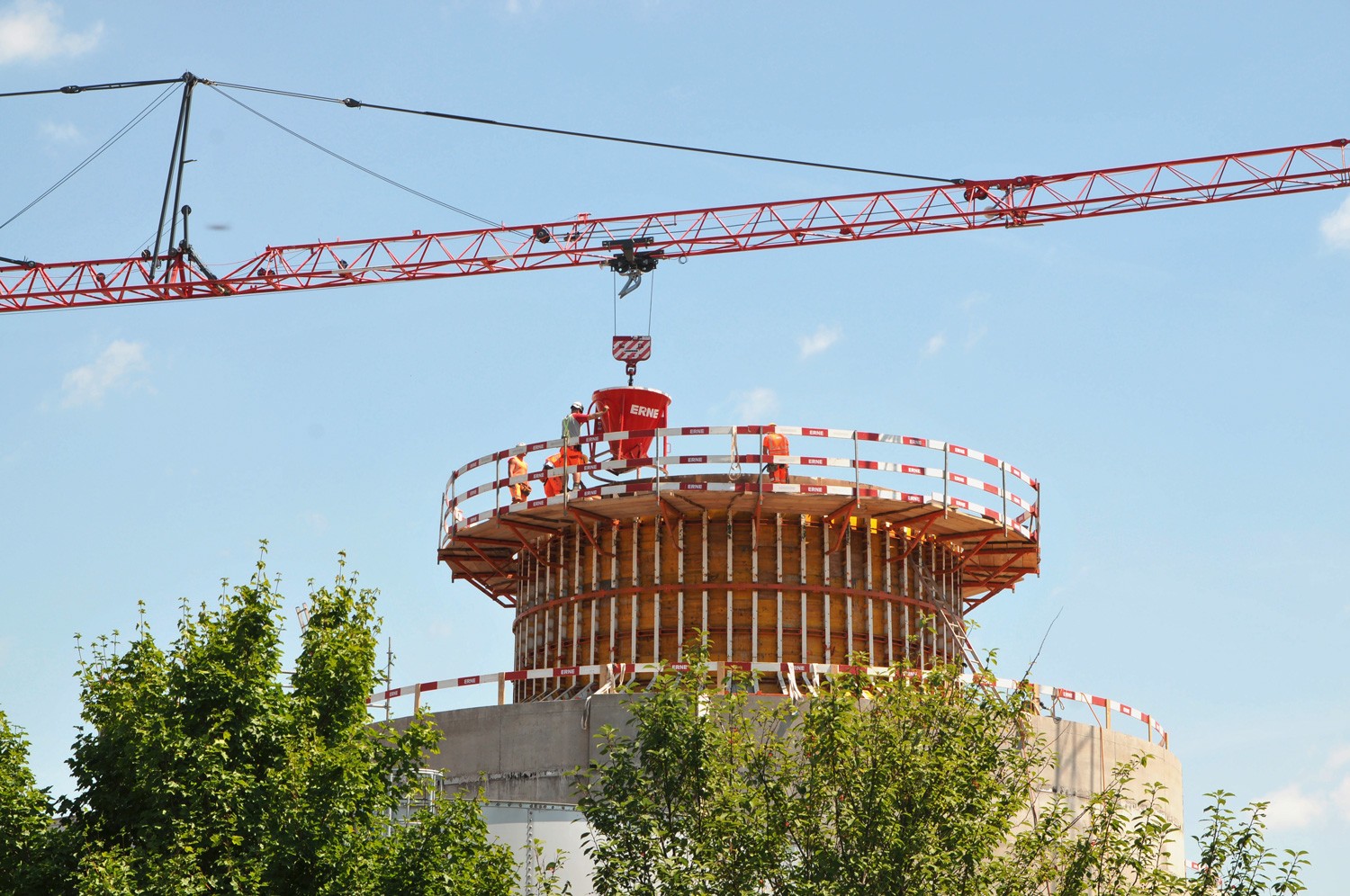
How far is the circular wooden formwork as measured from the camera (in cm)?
3841

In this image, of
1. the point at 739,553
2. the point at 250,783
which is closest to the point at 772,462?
the point at 739,553

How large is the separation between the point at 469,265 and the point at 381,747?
1505 inches

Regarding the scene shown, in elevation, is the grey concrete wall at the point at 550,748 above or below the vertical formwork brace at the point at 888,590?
below

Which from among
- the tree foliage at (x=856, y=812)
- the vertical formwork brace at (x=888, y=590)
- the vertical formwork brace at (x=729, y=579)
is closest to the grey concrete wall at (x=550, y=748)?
the vertical formwork brace at (x=729, y=579)

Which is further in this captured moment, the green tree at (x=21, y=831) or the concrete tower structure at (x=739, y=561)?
the concrete tower structure at (x=739, y=561)

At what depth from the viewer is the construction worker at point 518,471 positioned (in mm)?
40406

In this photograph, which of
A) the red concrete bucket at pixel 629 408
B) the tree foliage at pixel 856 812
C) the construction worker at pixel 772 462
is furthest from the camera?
the red concrete bucket at pixel 629 408

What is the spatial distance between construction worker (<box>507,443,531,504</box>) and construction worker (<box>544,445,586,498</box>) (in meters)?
0.49

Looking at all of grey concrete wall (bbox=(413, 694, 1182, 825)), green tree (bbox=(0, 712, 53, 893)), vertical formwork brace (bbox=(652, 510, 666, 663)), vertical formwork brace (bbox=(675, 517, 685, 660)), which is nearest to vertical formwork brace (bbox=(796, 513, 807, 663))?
vertical formwork brace (bbox=(675, 517, 685, 660))

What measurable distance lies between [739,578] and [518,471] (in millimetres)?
5800

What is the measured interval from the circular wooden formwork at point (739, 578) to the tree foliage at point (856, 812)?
1401 cm

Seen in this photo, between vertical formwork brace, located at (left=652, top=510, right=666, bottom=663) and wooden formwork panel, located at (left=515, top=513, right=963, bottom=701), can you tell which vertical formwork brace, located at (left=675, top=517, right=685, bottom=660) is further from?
vertical formwork brace, located at (left=652, top=510, right=666, bottom=663)

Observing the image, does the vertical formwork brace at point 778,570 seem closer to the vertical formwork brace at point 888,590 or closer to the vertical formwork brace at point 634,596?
the vertical formwork brace at point 888,590

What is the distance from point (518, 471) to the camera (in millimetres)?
40625
